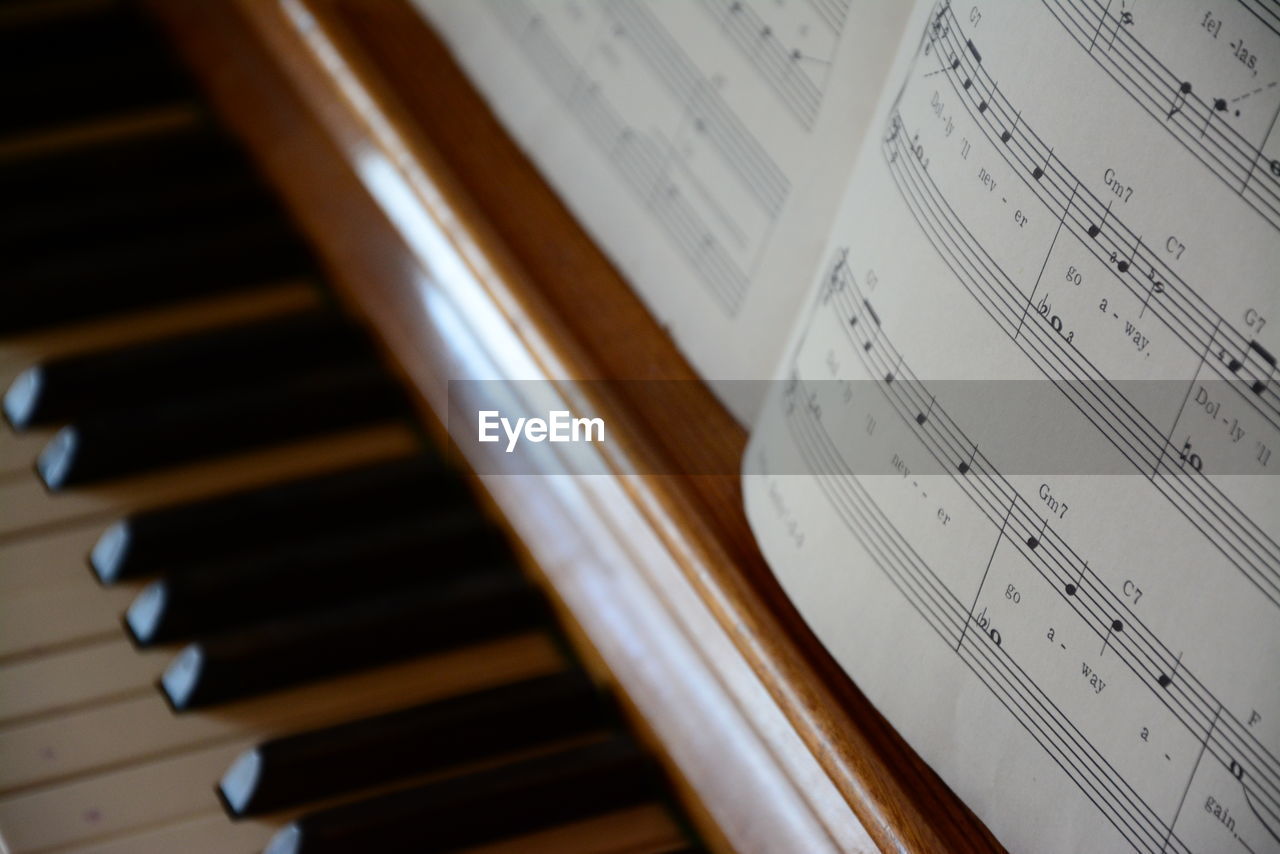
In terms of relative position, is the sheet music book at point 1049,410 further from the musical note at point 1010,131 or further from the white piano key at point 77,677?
the white piano key at point 77,677

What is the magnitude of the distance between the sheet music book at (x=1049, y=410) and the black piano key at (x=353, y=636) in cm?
31

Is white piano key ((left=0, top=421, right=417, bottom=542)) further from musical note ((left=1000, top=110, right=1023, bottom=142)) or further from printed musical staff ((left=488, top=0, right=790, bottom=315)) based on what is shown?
musical note ((left=1000, top=110, right=1023, bottom=142))

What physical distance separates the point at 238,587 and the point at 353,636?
10 centimetres

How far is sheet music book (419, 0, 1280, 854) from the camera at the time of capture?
60 centimetres

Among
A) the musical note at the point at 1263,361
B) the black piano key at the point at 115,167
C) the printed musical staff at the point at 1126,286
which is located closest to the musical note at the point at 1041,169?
the printed musical staff at the point at 1126,286

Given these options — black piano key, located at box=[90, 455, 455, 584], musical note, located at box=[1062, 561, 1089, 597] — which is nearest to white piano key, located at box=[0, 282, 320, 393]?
black piano key, located at box=[90, 455, 455, 584]

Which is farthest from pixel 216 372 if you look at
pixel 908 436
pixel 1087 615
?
pixel 1087 615

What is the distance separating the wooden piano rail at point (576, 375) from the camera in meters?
0.84

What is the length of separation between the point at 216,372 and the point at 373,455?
0.54ft

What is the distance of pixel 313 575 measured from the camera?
1.14 m

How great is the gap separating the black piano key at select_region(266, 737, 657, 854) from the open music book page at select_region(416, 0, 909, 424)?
0.28m

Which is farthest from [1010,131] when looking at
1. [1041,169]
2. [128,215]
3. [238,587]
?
[128,215]

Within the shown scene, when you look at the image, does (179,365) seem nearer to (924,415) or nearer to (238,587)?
(238,587)

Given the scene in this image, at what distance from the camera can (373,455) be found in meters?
1.25
